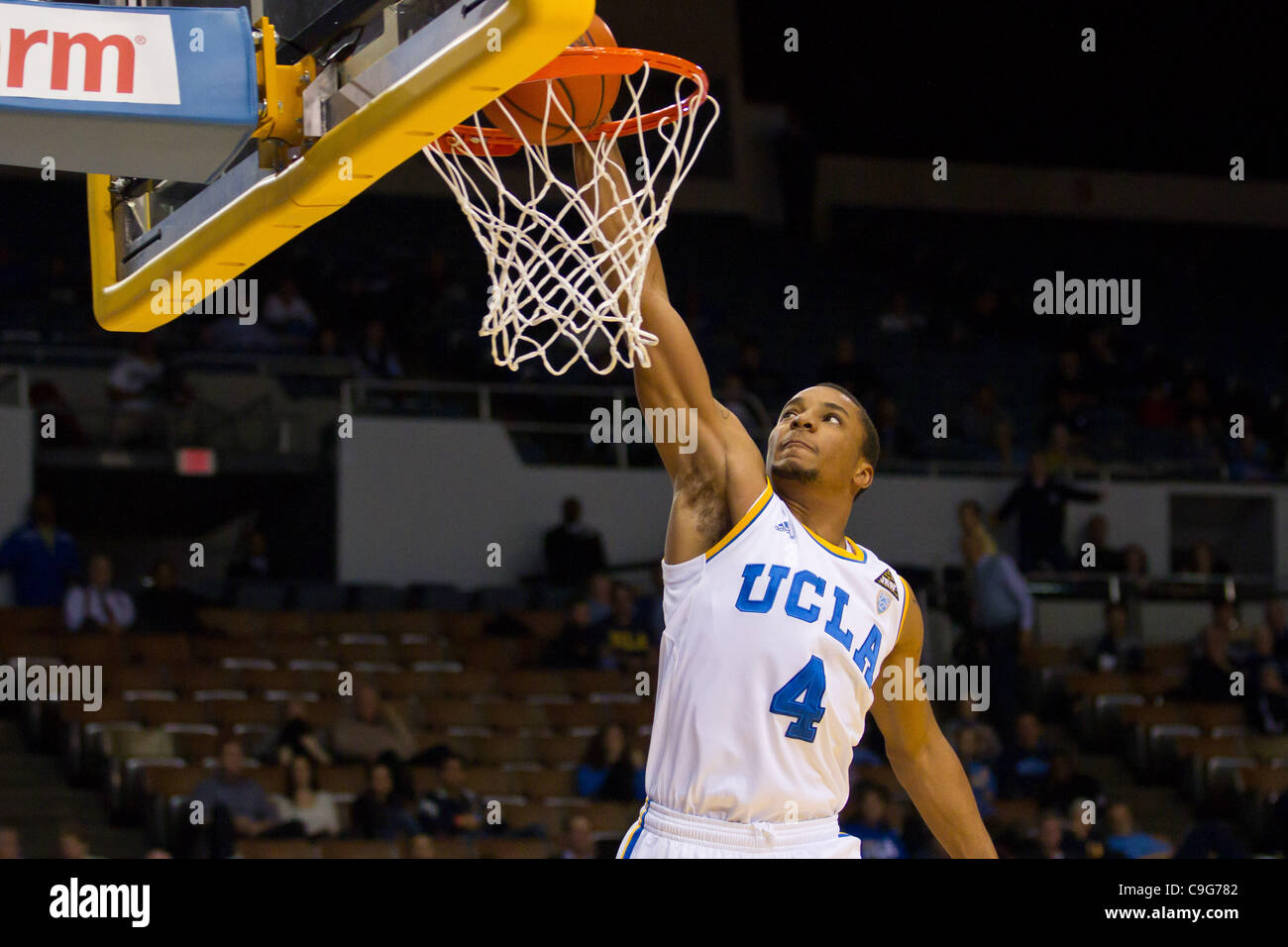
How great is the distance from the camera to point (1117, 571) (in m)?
12.6

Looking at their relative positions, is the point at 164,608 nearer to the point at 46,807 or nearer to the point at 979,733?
the point at 46,807

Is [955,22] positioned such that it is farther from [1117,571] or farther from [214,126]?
[214,126]

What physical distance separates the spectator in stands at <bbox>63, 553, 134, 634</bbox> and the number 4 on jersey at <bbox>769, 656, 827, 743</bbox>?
23.9 ft

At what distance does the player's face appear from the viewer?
4.08 metres

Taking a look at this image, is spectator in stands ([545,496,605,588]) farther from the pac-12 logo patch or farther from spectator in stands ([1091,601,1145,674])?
the pac-12 logo patch

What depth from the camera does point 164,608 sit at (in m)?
Result: 10.6

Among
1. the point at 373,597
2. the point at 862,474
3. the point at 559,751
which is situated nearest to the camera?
the point at 862,474

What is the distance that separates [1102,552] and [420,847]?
20.2ft

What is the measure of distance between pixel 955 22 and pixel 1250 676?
314 inches

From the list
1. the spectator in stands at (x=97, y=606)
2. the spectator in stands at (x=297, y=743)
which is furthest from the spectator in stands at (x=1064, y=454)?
the spectator in stands at (x=97, y=606)

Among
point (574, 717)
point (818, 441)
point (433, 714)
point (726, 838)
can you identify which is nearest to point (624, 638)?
point (574, 717)

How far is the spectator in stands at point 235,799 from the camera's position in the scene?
327 inches

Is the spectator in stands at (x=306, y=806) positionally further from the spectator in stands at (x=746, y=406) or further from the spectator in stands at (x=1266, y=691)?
the spectator in stands at (x=1266, y=691)

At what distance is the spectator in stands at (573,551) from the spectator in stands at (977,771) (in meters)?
3.20
